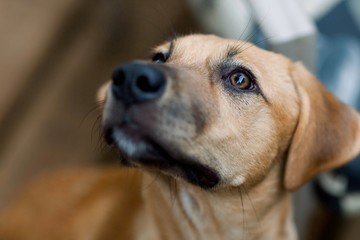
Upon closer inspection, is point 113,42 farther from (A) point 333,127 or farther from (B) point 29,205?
A: (A) point 333,127

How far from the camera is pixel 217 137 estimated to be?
1.57 m

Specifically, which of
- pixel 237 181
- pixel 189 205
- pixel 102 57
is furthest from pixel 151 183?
pixel 102 57

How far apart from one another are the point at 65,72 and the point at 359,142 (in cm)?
222

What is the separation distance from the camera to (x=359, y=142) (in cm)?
191

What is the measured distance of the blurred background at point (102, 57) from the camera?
7.82 ft

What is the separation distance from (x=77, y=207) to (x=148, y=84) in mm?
1119

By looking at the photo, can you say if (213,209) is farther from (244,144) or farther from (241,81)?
(241,81)

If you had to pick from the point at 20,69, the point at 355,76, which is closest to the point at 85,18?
the point at 20,69

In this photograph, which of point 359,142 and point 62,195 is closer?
point 359,142

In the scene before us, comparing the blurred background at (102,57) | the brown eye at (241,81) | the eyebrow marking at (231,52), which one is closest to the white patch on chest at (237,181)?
the brown eye at (241,81)

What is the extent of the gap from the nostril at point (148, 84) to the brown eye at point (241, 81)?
0.38 m

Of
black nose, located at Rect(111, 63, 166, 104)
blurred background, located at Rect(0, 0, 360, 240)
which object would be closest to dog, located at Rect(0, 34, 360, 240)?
black nose, located at Rect(111, 63, 166, 104)

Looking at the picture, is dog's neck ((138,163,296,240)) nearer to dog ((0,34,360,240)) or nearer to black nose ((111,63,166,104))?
dog ((0,34,360,240))

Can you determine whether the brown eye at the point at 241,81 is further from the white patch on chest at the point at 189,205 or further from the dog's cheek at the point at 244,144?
the white patch on chest at the point at 189,205
